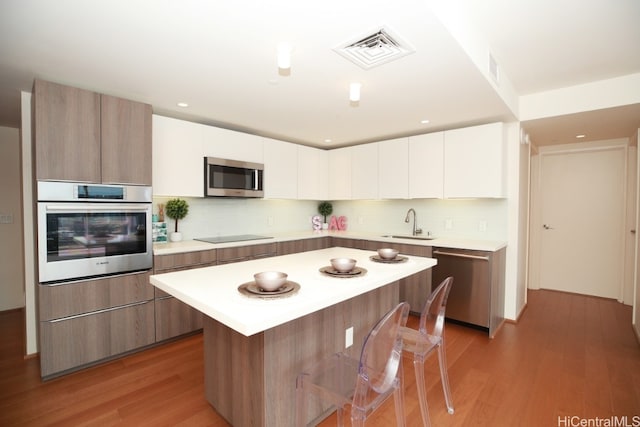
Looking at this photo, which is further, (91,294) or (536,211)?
(536,211)

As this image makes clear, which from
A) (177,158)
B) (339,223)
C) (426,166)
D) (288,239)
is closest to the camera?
(177,158)

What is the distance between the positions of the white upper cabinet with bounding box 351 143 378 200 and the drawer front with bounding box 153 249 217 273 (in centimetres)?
221

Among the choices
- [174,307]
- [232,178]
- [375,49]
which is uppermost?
[375,49]

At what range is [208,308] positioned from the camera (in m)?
1.27

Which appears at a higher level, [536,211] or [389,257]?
[536,211]

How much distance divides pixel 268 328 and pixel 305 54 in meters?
1.63

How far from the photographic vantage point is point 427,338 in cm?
186

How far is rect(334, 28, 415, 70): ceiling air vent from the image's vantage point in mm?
1743

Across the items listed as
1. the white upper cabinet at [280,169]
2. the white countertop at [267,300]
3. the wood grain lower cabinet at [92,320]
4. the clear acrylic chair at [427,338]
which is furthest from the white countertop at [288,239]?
the clear acrylic chair at [427,338]

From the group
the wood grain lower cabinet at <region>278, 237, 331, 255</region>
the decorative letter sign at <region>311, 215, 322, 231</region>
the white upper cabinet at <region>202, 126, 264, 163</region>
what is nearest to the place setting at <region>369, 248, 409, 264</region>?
the wood grain lower cabinet at <region>278, 237, 331, 255</region>

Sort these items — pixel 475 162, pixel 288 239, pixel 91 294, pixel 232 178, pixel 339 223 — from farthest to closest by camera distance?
pixel 339 223 → pixel 288 239 → pixel 232 178 → pixel 475 162 → pixel 91 294

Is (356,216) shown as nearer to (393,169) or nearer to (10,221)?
(393,169)

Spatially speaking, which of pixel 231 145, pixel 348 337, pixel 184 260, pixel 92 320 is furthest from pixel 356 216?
pixel 92 320

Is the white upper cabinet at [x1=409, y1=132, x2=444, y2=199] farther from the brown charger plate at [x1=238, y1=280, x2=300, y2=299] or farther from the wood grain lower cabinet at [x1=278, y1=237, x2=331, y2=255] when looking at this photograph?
the brown charger plate at [x1=238, y1=280, x2=300, y2=299]
